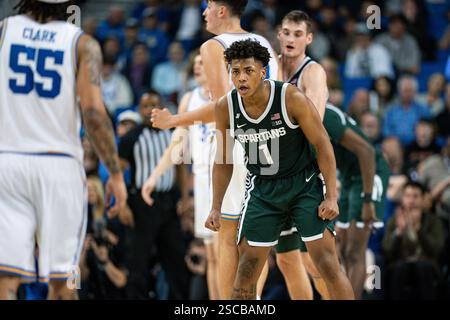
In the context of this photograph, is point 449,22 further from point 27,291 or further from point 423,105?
point 27,291

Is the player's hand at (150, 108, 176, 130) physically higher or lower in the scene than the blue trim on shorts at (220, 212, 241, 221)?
higher

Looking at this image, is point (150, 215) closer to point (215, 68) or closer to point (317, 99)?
point (215, 68)

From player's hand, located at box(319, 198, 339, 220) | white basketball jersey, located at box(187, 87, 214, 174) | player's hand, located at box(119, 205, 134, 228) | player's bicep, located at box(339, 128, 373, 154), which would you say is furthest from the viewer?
player's hand, located at box(119, 205, 134, 228)

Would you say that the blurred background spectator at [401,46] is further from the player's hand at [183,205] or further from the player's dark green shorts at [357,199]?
the player's dark green shorts at [357,199]

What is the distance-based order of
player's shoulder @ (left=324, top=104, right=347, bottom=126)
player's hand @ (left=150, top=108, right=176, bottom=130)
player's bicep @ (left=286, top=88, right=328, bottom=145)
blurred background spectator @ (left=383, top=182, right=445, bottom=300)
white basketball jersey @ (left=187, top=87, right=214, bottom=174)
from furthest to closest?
blurred background spectator @ (left=383, top=182, right=445, bottom=300), white basketball jersey @ (left=187, top=87, right=214, bottom=174), player's shoulder @ (left=324, top=104, right=347, bottom=126), player's hand @ (left=150, top=108, right=176, bottom=130), player's bicep @ (left=286, top=88, right=328, bottom=145)

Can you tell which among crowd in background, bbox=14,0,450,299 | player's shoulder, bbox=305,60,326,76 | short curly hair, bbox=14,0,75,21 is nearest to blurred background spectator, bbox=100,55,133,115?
crowd in background, bbox=14,0,450,299

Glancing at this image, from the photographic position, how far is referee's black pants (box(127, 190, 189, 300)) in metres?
10.5

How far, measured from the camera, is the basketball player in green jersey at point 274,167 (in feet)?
20.1

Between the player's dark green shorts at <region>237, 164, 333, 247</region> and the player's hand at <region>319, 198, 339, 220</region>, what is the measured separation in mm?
45

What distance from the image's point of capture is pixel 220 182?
6.50 meters

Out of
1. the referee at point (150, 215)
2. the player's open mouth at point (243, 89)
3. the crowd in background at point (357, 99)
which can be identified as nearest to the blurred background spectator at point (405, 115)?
the crowd in background at point (357, 99)

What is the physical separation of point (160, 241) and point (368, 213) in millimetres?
3373

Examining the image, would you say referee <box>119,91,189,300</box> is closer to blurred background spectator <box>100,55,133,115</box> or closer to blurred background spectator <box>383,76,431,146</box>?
blurred background spectator <box>100,55,133,115</box>

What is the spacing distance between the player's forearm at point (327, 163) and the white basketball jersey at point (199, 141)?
219 centimetres
